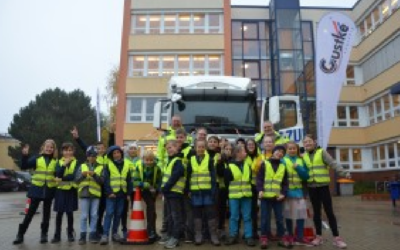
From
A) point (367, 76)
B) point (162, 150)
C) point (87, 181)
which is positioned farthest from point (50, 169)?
point (367, 76)

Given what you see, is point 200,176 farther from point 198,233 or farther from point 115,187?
point 115,187

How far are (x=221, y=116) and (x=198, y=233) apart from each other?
391 centimetres

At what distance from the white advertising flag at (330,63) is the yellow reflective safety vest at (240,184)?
2998 mm

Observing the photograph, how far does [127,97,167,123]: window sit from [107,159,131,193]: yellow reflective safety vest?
66.8ft

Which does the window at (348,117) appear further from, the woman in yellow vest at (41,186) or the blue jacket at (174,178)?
→ the woman in yellow vest at (41,186)

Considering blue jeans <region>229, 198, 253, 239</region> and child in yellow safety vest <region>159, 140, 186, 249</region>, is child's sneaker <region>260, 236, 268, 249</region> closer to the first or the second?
blue jeans <region>229, 198, 253, 239</region>

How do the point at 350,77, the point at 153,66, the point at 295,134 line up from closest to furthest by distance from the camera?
the point at 295,134 < the point at 153,66 < the point at 350,77

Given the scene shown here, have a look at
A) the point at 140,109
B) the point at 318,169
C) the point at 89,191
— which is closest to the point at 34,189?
the point at 89,191

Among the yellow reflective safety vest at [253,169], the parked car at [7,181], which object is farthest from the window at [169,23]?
the yellow reflective safety vest at [253,169]

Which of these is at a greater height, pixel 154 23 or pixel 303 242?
pixel 154 23

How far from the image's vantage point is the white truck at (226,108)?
10734mm

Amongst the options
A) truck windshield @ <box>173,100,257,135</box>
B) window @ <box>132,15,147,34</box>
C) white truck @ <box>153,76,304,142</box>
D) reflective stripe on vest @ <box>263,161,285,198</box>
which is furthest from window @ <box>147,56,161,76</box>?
reflective stripe on vest @ <box>263,161,285,198</box>

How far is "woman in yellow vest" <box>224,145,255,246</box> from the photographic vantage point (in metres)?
7.80

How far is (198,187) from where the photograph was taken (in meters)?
7.70
